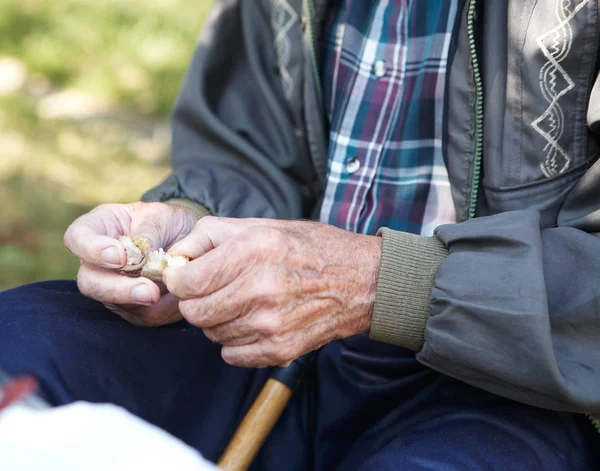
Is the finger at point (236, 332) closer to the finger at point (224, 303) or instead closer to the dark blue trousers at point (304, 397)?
the finger at point (224, 303)

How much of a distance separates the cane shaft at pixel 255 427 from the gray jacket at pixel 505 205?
23 centimetres

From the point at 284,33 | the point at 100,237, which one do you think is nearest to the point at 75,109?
the point at 284,33

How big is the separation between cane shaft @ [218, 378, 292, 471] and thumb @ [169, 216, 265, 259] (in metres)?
0.30

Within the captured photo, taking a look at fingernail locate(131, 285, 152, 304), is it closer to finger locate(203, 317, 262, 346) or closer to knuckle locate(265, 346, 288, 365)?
finger locate(203, 317, 262, 346)

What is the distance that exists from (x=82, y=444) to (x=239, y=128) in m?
1.14

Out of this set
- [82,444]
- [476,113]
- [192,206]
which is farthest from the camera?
[192,206]

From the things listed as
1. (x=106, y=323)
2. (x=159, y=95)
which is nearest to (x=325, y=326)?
(x=106, y=323)

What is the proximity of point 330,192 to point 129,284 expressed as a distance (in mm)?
539

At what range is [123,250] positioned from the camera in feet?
3.98

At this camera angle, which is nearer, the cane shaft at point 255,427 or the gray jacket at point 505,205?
the gray jacket at point 505,205

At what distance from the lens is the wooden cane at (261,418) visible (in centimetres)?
122

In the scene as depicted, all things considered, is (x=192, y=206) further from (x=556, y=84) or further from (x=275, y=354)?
(x=556, y=84)

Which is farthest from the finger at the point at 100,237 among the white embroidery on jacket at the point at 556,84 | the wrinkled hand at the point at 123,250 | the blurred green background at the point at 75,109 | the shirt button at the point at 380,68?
the blurred green background at the point at 75,109

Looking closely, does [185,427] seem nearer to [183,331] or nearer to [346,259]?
[183,331]
